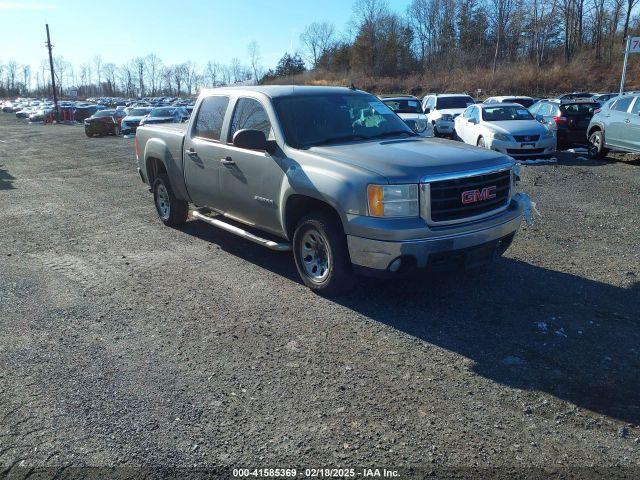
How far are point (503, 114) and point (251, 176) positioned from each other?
11646 mm

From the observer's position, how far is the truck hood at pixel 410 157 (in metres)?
4.76

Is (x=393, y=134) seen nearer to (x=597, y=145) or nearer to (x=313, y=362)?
(x=313, y=362)

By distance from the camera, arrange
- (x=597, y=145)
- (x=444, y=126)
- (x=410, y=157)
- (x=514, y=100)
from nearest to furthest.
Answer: (x=410, y=157) < (x=597, y=145) < (x=444, y=126) < (x=514, y=100)

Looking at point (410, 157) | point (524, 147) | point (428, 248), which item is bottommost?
point (428, 248)

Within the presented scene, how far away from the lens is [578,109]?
17.3 m

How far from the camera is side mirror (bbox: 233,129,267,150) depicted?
18.4 ft

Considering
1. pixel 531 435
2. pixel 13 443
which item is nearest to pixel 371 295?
pixel 531 435

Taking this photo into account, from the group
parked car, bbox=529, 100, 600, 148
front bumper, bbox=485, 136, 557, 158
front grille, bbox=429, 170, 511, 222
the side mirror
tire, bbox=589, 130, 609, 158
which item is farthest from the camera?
parked car, bbox=529, 100, 600, 148

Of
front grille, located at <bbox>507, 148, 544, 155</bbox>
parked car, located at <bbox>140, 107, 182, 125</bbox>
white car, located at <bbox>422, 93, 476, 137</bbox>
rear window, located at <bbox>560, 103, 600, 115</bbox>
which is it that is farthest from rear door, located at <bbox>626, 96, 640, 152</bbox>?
parked car, located at <bbox>140, 107, 182, 125</bbox>

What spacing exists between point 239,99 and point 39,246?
347 centimetres

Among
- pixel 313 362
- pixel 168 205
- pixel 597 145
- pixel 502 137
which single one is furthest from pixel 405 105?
pixel 313 362

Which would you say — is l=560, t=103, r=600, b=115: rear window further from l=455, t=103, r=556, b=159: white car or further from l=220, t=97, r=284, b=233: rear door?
l=220, t=97, r=284, b=233: rear door

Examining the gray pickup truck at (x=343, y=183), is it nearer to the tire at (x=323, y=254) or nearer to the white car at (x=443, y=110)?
the tire at (x=323, y=254)

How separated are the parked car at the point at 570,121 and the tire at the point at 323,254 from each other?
13493mm
